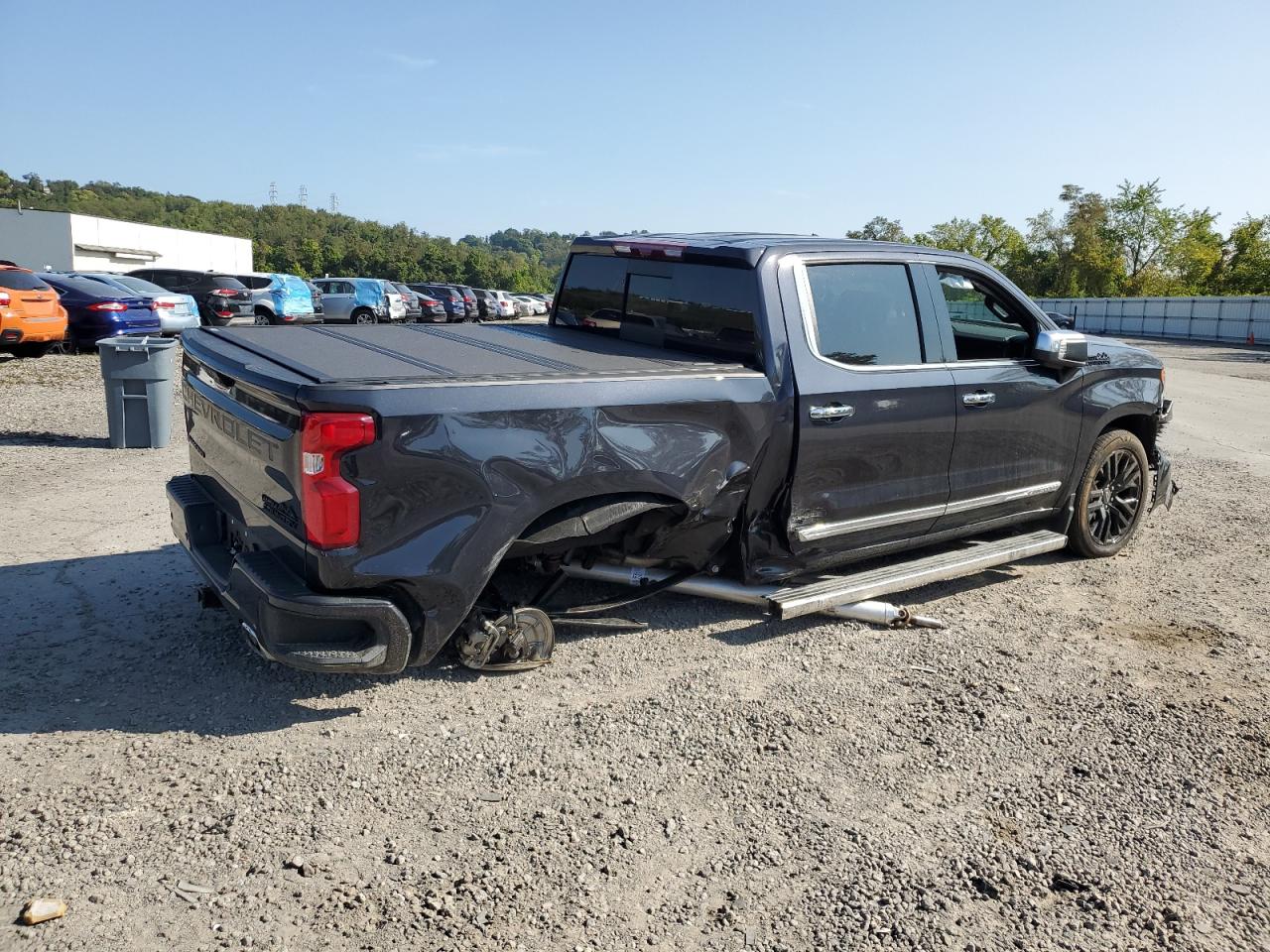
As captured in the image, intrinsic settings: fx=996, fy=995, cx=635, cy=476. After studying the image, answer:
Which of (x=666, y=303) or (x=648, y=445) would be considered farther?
(x=666, y=303)

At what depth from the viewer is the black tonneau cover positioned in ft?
12.0

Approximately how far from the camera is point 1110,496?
6344 millimetres

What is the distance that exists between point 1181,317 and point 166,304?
45224mm

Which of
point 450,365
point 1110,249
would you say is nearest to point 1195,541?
point 450,365

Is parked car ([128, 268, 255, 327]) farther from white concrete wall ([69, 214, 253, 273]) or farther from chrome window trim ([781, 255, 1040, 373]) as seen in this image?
white concrete wall ([69, 214, 253, 273])

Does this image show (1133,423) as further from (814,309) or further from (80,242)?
(80,242)

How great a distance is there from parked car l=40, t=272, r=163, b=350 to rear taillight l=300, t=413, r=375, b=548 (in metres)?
16.4

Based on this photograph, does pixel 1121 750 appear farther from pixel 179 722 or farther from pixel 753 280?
pixel 179 722

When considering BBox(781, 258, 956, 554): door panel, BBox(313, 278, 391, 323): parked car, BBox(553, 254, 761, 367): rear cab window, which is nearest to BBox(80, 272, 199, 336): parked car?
BBox(313, 278, 391, 323): parked car

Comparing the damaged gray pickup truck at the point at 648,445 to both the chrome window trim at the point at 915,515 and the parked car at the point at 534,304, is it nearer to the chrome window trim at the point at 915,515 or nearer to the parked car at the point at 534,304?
the chrome window trim at the point at 915,515

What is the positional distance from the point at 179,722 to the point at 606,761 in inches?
64.2

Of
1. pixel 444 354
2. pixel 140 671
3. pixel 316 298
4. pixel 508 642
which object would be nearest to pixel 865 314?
pixel 444 354

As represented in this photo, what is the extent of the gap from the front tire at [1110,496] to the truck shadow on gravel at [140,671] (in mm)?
3972

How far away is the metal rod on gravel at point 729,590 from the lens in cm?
451
